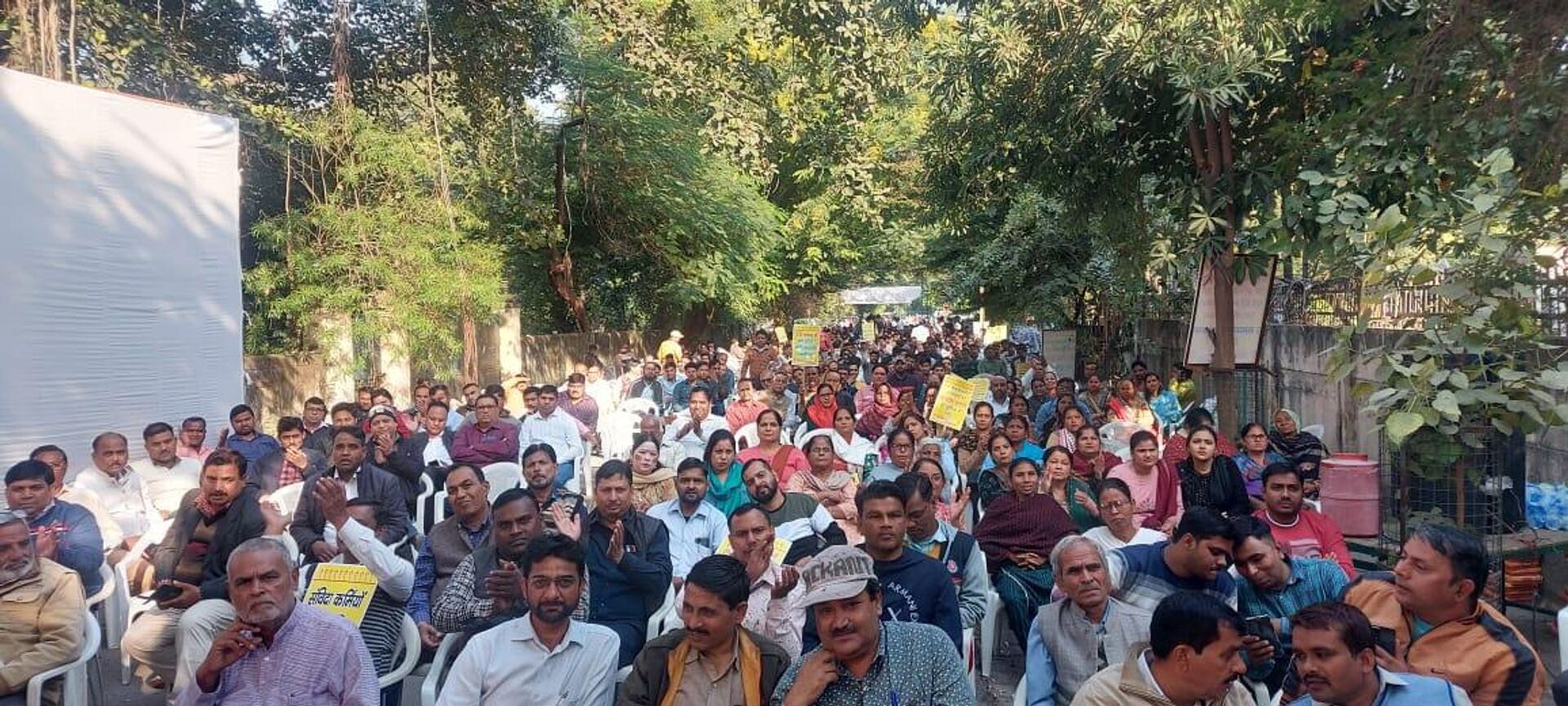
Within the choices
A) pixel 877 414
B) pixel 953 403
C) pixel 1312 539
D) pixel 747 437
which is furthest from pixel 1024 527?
pixel 877 414

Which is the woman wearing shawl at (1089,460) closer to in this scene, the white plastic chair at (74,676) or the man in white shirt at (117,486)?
the white plastic chair at (74,676)

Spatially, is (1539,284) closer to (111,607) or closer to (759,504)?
(759,504)

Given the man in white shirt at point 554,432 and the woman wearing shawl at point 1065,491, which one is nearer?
the woman wearing shawl at point 1065,491

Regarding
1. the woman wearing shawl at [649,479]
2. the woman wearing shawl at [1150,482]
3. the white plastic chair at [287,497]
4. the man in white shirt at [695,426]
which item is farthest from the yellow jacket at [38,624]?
the man in white shirt at [695,426]

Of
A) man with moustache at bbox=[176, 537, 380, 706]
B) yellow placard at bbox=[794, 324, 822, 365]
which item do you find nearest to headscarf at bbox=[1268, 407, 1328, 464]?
man with moustache at bbox=[176, 537, 380, 706]

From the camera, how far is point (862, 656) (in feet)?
11.1

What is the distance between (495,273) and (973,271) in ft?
26.7

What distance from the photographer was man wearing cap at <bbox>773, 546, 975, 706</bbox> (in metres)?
3.34

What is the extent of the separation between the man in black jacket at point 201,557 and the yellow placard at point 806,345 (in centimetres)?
1143

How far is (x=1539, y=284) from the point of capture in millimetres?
4992

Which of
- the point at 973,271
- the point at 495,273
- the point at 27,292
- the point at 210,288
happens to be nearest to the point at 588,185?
the point at 495,273

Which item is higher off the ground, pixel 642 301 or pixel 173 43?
pixel 173 43

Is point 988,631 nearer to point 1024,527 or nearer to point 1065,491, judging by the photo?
point 1024,527

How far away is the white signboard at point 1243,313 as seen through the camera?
941 cm
